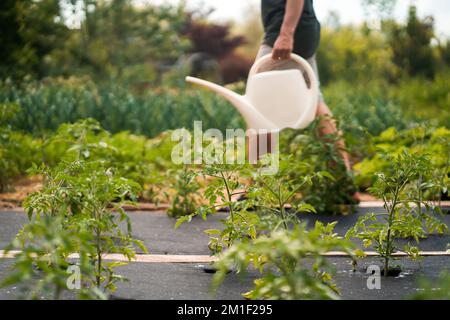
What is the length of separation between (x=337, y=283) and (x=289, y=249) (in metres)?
1.08

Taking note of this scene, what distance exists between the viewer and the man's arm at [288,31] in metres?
3.97

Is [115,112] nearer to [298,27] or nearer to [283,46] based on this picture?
[298,27]

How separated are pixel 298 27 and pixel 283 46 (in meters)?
0.30

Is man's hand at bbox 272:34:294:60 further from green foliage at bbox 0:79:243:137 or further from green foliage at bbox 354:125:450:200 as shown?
green foliage at bbox 0:79:243:137

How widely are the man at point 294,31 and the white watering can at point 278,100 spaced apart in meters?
0.12

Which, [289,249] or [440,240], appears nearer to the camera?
[289,249]

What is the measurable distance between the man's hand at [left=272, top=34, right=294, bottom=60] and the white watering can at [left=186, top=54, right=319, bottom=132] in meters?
0.05

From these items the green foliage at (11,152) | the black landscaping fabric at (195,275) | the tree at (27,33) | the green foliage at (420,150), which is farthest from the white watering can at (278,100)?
the tree at (27,33)

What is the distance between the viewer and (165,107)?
6.33m

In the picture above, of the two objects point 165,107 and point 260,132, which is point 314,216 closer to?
point 260,132

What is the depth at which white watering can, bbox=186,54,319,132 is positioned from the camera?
13.0 ft

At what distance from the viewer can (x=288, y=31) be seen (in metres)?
3.99

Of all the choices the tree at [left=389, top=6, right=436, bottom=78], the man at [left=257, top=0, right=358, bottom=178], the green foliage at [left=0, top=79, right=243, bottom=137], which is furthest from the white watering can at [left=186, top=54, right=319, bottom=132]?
the tree at [left=389, top=6, right=436, bottom=78]
